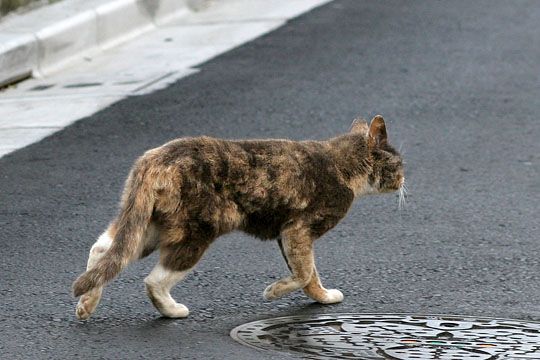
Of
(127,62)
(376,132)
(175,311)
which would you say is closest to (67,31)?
(127,62)

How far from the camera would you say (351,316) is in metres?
6.01

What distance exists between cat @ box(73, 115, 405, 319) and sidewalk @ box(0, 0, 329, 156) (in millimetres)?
3286

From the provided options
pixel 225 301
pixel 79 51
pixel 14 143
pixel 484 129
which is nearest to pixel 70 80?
pixel 79 51

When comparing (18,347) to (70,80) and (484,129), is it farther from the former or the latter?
(70,80)

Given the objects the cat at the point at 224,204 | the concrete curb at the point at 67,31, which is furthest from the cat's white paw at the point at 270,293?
the concrete curb at the point at 67,31

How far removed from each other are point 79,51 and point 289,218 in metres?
5.86

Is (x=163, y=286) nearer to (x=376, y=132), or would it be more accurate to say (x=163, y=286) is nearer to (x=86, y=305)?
(x=86, y=305)

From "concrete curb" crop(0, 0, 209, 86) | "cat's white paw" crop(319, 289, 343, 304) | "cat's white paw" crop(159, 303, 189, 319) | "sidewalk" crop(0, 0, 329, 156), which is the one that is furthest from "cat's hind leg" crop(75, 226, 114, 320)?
"concrete curb" crop(0, 0, 209, 86)

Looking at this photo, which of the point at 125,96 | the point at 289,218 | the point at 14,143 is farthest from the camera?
the point at 125,96

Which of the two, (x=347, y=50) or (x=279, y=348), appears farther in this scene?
(x=347, y=50)

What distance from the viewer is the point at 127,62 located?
11375 millimetres

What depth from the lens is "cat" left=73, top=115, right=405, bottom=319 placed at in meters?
5.60

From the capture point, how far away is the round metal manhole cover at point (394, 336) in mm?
5480

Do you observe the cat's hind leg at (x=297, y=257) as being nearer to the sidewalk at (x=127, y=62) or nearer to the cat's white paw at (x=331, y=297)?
the cat's white paw at (x=331, y=297)
